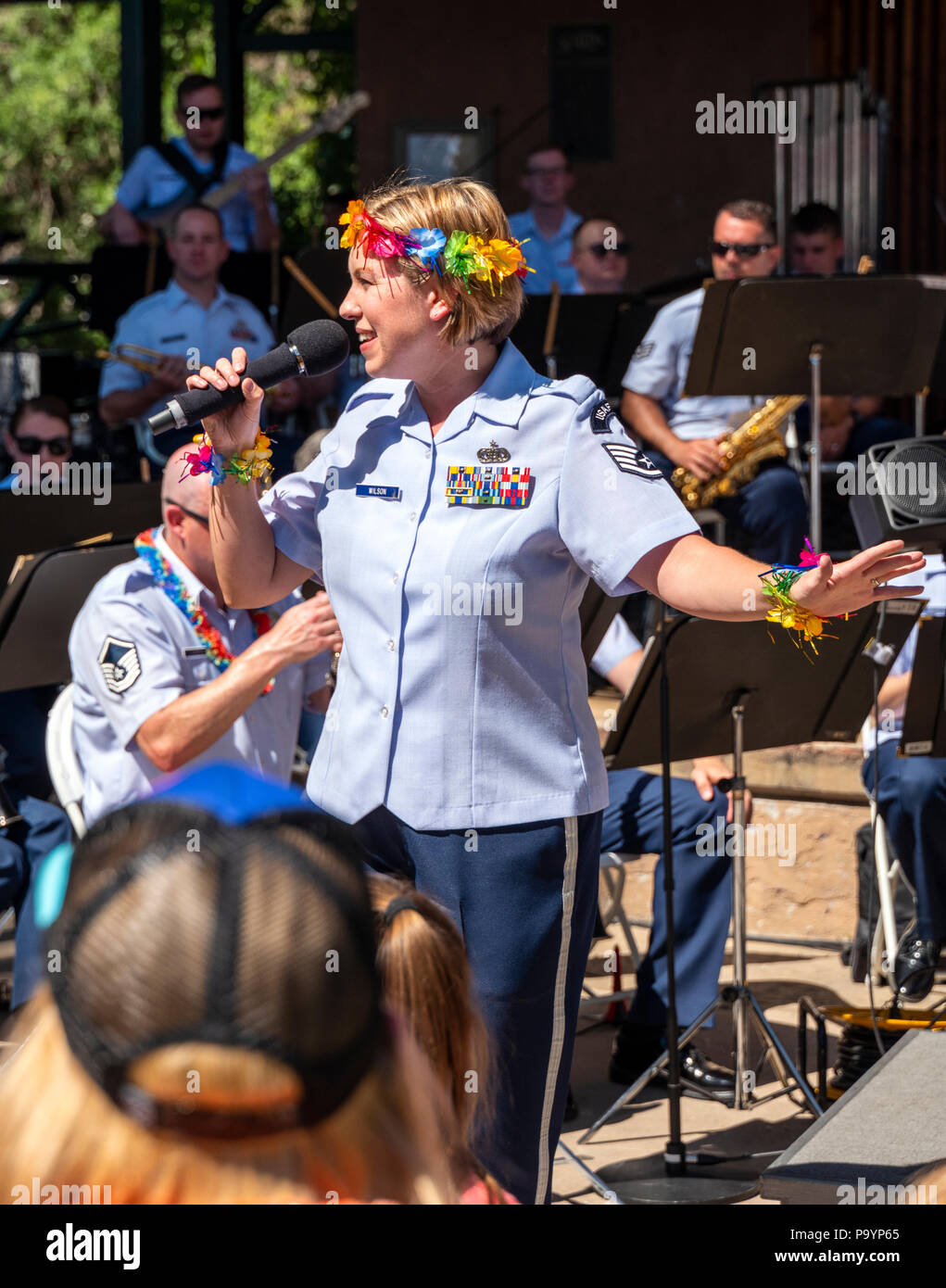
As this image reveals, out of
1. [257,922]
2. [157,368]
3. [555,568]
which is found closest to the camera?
[257,922]

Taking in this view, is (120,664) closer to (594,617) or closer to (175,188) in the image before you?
(594,617)

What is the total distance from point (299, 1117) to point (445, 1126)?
0.25 meters

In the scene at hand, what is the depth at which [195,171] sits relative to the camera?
8.77m

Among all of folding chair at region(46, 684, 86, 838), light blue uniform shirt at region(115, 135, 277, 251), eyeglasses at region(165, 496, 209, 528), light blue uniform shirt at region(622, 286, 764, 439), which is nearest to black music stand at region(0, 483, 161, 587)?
folding chair at region(46, 684, 86, 838)

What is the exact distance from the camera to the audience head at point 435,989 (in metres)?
1.29

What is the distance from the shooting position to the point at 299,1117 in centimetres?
104

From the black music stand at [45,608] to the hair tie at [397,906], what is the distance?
120 inches

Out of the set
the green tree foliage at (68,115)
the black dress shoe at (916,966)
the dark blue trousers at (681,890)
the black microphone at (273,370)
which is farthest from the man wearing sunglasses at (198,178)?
the green tree foliage at (68,115)

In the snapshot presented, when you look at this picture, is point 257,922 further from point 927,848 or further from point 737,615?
point 927,848

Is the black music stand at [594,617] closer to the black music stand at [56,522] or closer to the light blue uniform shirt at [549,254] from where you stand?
the black music stand at [56,522]

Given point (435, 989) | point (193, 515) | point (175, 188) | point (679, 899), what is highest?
point (175, 188)

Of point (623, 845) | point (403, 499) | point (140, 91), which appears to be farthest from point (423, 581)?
point (140, 91)

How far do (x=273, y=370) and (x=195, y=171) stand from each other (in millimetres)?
6585

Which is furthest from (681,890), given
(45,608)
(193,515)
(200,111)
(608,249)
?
(200,111)
